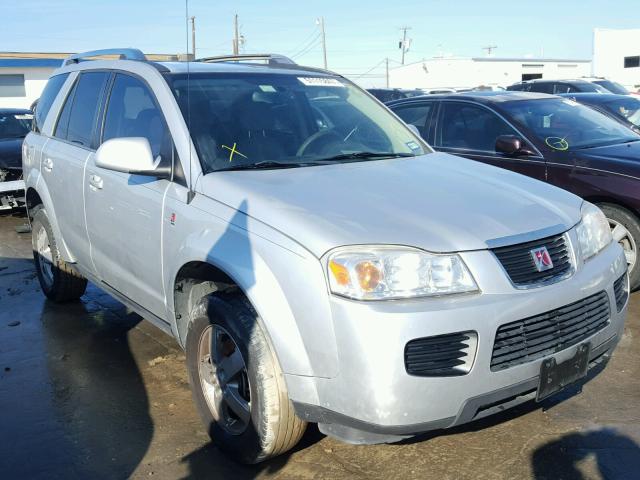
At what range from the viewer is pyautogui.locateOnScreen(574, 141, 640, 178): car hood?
531cm

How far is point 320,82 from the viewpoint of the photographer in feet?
14.5

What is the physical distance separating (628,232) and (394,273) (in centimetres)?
335

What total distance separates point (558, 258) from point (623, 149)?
327 cm

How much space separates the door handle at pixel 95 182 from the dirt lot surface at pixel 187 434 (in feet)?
3.89

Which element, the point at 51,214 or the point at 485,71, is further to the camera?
the point at 485,71

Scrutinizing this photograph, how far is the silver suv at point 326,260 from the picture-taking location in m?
Answer: 2.58

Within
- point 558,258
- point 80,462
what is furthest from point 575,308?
point 80,462

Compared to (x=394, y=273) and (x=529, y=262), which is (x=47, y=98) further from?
(x=529, y=262)

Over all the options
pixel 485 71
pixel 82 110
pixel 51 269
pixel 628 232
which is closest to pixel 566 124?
pixel 628 232

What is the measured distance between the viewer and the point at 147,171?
349cm

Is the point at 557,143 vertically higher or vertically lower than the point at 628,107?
lower

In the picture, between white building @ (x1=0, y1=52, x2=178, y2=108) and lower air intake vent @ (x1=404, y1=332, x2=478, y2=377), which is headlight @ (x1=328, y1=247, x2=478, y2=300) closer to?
lower air intake vent @ (x1=404, y1=332, x2=478, y2=377)

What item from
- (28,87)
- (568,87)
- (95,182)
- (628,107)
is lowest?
(95,182)

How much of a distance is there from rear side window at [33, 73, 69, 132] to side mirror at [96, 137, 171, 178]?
2118mm
